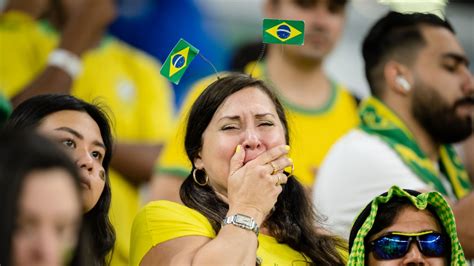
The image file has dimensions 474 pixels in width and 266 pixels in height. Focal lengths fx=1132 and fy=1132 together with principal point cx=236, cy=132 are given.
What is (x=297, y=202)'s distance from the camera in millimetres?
4082

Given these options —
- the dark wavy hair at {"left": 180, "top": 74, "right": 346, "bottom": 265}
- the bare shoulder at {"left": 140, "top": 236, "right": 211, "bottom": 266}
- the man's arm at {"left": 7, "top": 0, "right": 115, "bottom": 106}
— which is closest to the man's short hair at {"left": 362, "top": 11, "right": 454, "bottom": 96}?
the man's arm at {"left": 7, "top": 0, "right": 115, "bottom": 106}

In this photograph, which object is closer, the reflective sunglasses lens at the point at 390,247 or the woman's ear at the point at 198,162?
the reflective sunglasses lens at the point at 390,247

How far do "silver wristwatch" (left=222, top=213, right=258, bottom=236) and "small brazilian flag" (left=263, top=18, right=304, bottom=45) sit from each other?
2.44ft

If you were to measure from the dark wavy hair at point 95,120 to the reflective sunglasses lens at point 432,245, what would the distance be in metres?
1.04

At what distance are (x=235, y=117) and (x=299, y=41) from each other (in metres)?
0.37

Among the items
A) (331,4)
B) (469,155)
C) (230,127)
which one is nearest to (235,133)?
(230,127)

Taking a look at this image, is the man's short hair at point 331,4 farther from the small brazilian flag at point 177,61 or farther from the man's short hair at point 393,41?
the small brazilian flag at point 177,61

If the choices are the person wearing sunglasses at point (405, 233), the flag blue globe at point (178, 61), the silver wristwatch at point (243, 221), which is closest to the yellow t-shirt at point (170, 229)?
the silver wristwatch at point (243, 221)

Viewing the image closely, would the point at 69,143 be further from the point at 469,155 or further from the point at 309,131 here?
the point at 469,155

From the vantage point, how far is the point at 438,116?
5355 millimetres

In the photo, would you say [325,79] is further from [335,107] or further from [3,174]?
[3,174]

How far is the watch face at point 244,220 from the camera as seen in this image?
139 inches

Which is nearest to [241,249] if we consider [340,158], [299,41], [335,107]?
[299,41]

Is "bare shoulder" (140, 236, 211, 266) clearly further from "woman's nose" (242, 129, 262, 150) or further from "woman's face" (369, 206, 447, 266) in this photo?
"woman's face" (369, 206, 447, 266)
